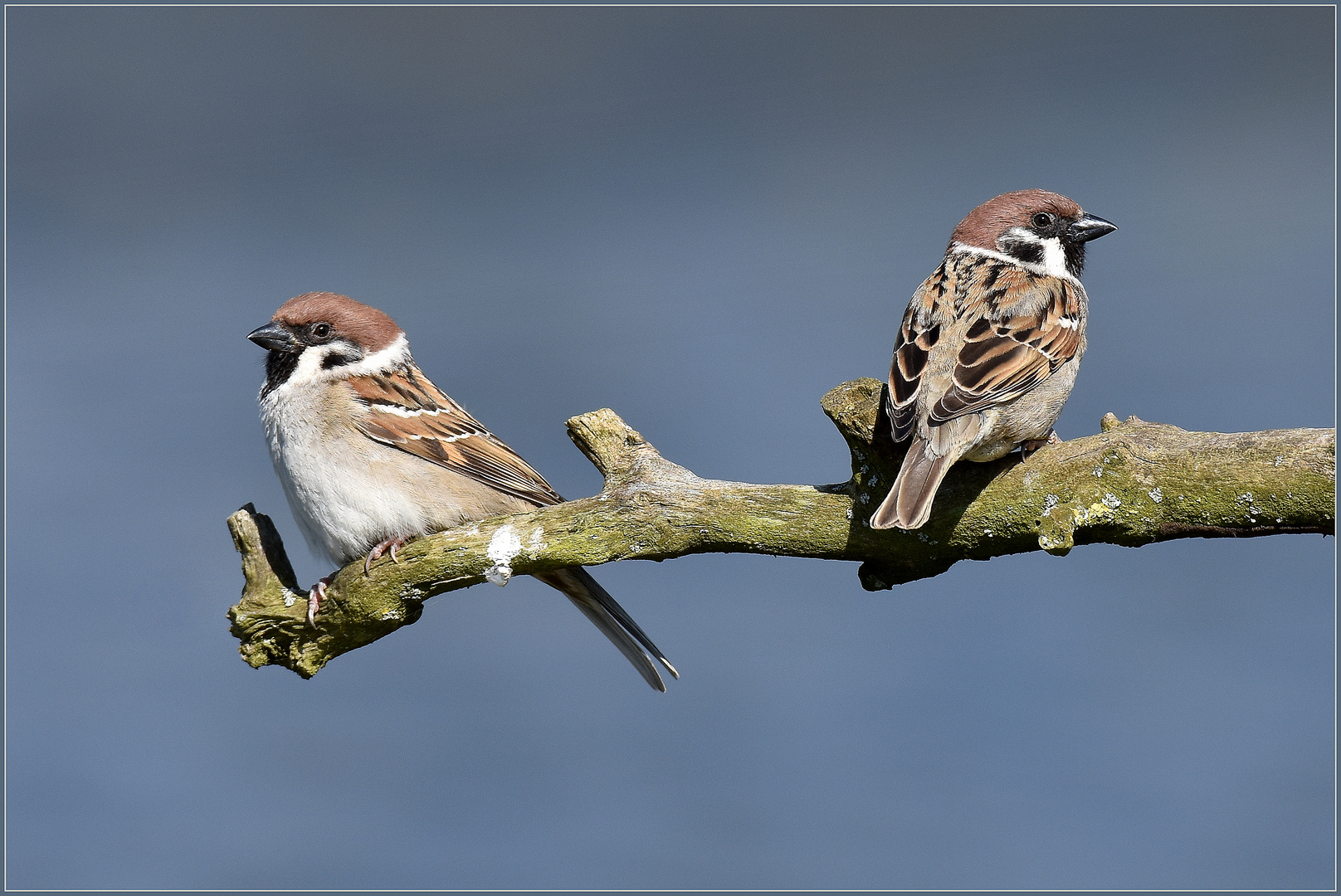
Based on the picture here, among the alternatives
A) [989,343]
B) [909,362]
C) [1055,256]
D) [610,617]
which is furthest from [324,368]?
[1055,256]

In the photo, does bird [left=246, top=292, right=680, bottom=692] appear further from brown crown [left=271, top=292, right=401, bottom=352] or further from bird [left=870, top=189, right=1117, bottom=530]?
bird [left=870, top=189, right=1117, bottom=530]

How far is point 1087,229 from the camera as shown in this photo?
3457 mm

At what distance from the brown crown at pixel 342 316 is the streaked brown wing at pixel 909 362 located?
1.72m

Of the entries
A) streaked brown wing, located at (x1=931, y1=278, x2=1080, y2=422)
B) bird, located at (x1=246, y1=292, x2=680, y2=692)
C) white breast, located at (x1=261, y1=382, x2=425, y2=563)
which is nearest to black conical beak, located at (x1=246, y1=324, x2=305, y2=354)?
bird, located at (x1=246, y1=292, x2=680, y2=692)

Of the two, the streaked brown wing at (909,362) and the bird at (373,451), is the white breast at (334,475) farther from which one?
the streaked brown wing at (909,362)

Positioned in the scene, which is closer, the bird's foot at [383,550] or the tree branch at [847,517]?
the tree branch at [847,517]

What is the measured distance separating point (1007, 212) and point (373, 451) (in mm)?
2067

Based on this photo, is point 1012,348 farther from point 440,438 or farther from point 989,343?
point 440,438

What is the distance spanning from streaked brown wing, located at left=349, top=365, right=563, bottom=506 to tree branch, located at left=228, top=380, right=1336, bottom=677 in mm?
540

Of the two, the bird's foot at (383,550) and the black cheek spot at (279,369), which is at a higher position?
the black cheek spot at (279,369)

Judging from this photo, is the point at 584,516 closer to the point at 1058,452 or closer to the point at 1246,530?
the point at 1058,452

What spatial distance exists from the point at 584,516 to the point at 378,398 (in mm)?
1191

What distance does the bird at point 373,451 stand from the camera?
3289 mm

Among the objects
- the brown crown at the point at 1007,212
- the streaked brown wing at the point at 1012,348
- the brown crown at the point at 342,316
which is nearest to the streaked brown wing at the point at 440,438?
the brown crown at the point at 342,316
